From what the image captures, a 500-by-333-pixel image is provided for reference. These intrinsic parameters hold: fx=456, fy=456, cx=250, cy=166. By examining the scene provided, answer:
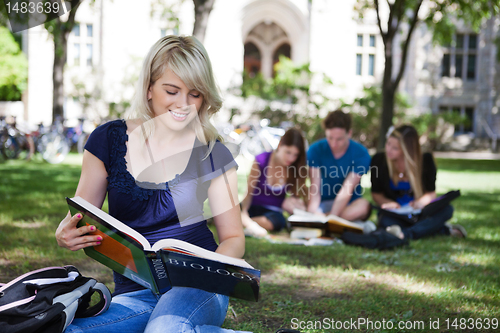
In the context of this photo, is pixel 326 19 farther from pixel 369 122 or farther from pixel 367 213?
pixel 367 213

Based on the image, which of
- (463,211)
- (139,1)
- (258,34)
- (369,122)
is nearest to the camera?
(463,211)

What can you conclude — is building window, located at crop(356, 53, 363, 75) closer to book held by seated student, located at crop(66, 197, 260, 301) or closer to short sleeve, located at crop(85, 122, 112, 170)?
short sleeve, located at crop(85, 122, 112, 170)

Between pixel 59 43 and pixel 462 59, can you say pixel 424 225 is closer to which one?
pixel 59 43

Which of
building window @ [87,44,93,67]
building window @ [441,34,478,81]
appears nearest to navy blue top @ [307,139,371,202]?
building window @ [87,44,93,67]

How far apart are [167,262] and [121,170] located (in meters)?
0.50

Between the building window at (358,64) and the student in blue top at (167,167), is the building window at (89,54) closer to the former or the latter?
the building window at (358,64)

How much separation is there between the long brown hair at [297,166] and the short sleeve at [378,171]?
2.31 feet

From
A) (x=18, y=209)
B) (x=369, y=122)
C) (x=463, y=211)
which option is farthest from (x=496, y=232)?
(x=369, y=122)

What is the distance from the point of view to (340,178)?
463 cm

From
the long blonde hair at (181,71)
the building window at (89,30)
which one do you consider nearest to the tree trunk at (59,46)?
the building window at (89,30)

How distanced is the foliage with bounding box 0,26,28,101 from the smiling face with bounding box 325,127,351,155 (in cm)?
2646

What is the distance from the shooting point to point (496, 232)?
462 centimetres

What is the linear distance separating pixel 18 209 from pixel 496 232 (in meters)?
4.98

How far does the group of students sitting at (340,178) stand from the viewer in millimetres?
4422
